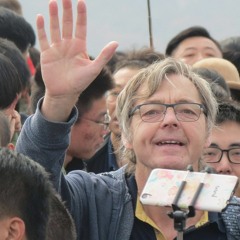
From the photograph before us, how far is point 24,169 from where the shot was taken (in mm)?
2586

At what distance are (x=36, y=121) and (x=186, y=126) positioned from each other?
23.4 inches

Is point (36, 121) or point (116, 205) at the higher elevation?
point (36, 121)

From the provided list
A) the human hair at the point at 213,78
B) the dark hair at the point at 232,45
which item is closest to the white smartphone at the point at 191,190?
the human hair at the point at 213,78

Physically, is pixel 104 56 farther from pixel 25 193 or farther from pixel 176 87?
pixel 25 193

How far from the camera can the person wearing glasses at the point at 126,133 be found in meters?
3.07

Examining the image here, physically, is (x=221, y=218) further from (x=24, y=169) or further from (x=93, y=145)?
(x=93, y=145)

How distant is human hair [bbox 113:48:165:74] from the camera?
5.69 metres

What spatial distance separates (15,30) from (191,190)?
3.50 meters

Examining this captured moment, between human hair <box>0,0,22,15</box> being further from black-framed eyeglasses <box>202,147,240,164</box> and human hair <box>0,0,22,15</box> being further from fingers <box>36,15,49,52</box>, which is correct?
fingers <box>36,15,49,52</box>

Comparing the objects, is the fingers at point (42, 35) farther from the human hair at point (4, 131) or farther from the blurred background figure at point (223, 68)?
the blurred background figure at point (223, 68)

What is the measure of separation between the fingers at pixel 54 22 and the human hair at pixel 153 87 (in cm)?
48

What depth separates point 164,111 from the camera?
3.38 meters

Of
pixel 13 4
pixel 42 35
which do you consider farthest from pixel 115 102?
pixel 42 35

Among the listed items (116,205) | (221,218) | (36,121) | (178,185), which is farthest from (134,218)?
(178,185)
